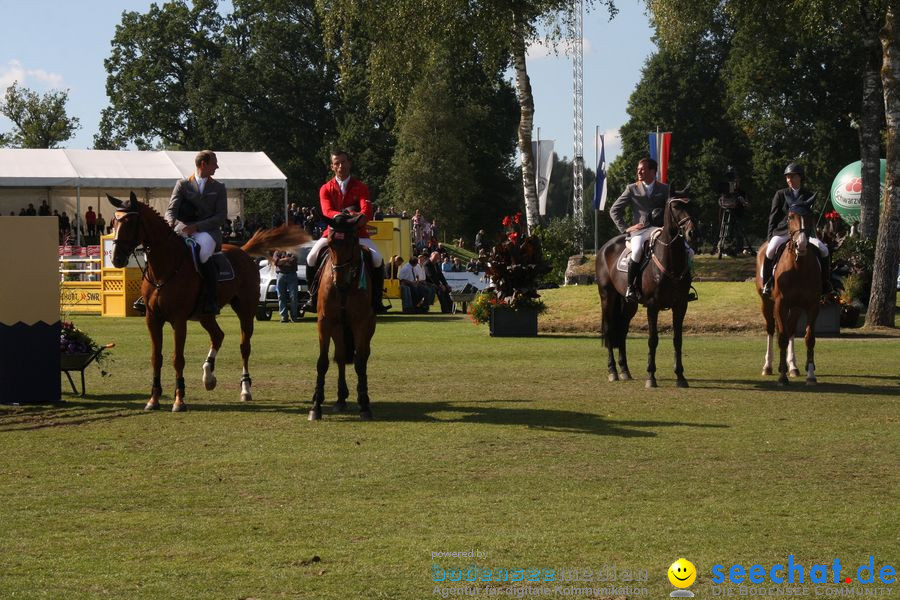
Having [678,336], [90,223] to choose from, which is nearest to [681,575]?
[678,336]

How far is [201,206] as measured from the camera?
14820 mm

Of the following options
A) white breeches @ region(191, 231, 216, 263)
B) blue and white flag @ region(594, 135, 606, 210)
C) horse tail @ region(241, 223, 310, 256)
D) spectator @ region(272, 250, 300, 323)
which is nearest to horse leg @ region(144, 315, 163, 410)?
white breeches @ region(191, 231, 216, 263)

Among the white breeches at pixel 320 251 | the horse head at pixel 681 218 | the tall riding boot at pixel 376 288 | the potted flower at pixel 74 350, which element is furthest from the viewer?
the potted flower at pixel 74 350

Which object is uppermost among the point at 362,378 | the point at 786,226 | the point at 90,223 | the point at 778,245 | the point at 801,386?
the point at 90,223

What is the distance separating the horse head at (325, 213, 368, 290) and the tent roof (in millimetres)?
32009

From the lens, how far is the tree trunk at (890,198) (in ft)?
82.9

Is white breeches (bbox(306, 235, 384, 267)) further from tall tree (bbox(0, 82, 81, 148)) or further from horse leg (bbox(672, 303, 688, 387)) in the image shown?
tall tree (bbox(0, 82, 81, 148))

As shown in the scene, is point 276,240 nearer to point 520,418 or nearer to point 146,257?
point 146,257

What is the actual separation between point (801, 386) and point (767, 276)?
177 cm

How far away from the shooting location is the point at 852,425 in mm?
12570

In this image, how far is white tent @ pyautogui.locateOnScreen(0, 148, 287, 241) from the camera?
42844 mm

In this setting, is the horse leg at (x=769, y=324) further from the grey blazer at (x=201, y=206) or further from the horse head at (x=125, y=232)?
the horse head at (x=125, y=232)

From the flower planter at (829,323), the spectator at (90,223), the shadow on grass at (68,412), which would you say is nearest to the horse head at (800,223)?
the shadow on grass at (68,412)

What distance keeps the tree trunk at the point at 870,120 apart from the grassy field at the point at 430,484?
1221cm
